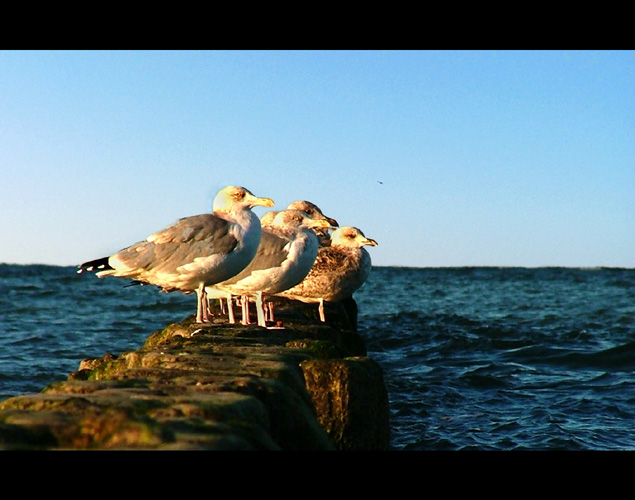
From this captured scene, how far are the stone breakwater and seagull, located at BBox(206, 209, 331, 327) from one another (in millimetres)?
1974

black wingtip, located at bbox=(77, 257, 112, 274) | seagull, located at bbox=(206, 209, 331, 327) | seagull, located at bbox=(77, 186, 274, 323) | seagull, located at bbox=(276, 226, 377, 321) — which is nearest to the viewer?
seagull, located at bbox=(77, 186, 274, 323)

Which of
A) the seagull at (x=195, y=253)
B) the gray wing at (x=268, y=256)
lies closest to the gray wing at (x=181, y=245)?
the seagull at (x=195, y=253)

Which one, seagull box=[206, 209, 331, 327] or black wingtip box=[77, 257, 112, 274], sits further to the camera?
seagull box=[206, 209, 331, 327]

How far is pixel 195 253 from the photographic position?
8.05 metres

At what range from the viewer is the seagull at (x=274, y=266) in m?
8.81

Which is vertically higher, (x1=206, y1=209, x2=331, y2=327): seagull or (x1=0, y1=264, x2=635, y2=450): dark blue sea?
(x1=206, y1=209, x2=331, y2=327): seagull

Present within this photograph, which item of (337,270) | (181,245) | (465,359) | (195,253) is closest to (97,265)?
(181,245)

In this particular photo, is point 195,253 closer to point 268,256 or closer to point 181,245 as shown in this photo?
point 181,245

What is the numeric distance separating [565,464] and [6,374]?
1026 centimetres

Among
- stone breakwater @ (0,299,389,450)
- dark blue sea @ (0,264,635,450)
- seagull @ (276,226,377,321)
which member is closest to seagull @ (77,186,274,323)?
stone breakwater @ (0,299,389,450)

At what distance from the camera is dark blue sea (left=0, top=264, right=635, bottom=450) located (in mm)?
9344

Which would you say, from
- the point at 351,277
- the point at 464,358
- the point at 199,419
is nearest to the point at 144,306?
the point at 464,358

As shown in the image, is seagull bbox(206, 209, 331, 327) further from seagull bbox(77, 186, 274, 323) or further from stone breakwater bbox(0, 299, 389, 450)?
stone breakwater bbox(0, 299, 389, 450)

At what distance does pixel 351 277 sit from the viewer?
10.6 m
